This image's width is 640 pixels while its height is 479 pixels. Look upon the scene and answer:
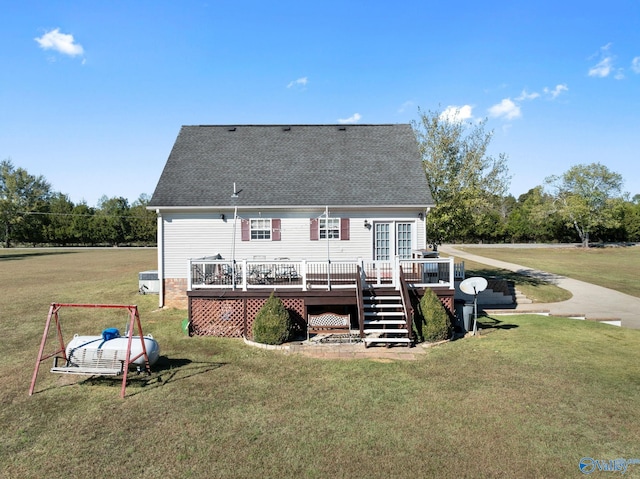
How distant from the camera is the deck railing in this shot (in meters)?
12.1

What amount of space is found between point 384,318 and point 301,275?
120 inches

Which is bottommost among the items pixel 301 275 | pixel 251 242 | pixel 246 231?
pixel 301 275

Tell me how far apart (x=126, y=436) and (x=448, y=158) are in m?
18.4

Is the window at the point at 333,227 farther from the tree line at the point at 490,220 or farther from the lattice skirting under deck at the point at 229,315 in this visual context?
Answer: the tree line at the point at 490,220

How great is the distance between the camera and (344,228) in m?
15.4

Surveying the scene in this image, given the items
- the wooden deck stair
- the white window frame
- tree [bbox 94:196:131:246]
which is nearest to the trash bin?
the wooden deck stair

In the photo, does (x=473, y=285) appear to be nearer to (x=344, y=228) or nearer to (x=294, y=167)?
(x=344, y=228)

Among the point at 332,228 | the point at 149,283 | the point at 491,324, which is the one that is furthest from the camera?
the point at 149,283

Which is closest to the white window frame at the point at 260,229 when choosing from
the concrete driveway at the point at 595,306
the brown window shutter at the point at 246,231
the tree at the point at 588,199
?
the brown window shutter at the point at 246,231

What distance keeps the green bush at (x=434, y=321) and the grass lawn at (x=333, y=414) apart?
0.38 metres

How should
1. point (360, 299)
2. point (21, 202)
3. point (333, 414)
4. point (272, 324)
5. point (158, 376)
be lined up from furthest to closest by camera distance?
point (21, 202) → point (360, 299) → point (272, 324) → point (158, 376) → point (333, 414)

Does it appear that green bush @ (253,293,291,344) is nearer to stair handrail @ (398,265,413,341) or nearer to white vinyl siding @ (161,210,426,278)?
stair handrail @ (398,265,413,341)

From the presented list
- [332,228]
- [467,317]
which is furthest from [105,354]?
[467,317]

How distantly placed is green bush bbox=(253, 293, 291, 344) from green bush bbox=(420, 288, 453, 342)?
4.04 m
